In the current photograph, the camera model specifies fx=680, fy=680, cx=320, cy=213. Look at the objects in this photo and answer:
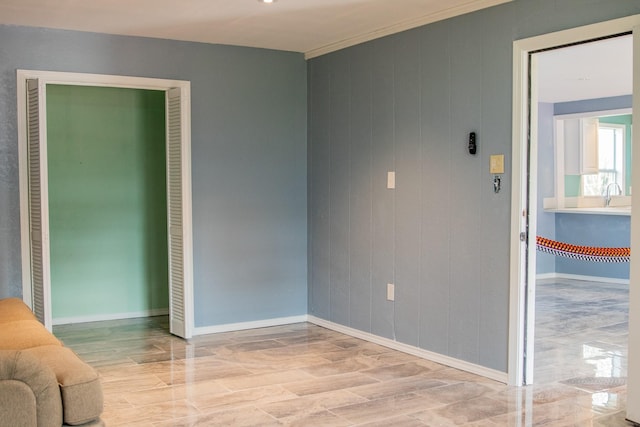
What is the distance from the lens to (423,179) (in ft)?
15.2

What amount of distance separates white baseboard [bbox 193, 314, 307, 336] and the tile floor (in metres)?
0.10

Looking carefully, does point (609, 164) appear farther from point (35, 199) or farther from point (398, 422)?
point (35, 199)

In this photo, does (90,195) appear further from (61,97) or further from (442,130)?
(442,130)

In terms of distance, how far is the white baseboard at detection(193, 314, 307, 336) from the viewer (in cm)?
547

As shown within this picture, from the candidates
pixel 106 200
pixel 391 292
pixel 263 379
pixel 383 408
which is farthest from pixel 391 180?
pixel 106 200

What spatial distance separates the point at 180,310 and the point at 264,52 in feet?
7.24

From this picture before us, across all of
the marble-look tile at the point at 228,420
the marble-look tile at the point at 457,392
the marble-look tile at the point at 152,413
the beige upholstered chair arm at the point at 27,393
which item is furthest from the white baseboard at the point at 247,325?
Answer: the beige upholstered chair arm at the point at 27,393

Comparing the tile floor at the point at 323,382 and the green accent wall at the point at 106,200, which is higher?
the green accent wall at the point at 106,200

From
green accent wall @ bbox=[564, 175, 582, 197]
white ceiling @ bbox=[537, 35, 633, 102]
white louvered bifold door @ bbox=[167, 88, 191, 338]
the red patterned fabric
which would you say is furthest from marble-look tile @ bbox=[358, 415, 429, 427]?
green accent wall @ bbox=[564, 175, 582, 197]

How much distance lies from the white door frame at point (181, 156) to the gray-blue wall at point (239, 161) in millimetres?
69

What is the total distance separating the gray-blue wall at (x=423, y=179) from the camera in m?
4.07

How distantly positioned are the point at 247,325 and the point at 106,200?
173cm

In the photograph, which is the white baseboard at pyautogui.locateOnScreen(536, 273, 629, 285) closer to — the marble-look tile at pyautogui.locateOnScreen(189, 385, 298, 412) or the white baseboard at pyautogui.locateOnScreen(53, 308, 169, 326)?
the white baseboard at pyautogui.locateOnScreen(53, 308, 169, 326)

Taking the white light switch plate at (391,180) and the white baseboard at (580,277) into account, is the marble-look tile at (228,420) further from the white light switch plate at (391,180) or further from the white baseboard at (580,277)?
the white baseboard at (580,277)
